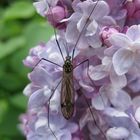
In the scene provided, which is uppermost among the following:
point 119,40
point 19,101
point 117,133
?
point 119,40

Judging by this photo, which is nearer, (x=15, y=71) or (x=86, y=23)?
(x=86, y=23)

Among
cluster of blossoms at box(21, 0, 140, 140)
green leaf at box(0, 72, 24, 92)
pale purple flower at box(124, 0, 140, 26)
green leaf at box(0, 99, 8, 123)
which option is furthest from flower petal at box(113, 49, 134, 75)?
green leaf at box(0, 72, 24, 92)

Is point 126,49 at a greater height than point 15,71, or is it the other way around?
point 126,49

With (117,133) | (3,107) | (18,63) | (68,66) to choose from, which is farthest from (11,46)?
(117,133)

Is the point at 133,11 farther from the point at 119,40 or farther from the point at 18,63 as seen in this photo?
Answer: the point at 18,63

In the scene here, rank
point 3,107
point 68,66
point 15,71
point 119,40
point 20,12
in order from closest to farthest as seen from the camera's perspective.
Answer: point 119,40
point 68,66
point 3,107
point 15,71
point 20,12

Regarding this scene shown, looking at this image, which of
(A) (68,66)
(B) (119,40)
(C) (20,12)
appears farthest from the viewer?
(C) (20,12)

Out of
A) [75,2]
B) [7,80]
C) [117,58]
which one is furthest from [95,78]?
[7,80]
